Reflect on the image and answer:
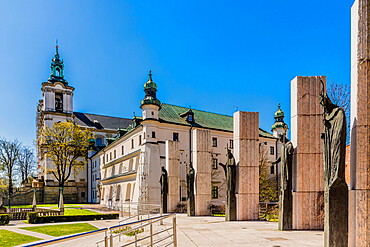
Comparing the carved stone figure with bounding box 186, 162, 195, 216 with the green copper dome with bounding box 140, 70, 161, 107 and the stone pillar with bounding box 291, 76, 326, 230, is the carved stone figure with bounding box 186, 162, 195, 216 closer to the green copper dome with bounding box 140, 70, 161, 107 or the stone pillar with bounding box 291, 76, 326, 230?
the stone pillar with bounding box 291, 76, 326, 230

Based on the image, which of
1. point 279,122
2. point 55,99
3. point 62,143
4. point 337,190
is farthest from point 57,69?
point 337,190

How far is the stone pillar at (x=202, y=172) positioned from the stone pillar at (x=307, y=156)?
8.71 metres

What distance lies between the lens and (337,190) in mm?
6605

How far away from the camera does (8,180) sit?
52.1 meters

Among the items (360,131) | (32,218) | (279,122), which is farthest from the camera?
(279,122)

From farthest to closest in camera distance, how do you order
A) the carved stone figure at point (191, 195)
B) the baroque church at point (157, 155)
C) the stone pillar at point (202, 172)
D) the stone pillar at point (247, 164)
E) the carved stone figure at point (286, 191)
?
the baroque church at point (157, 155) → the stone pillar at point (202, 172) → the carved stone figure at point (191, 195) → the stone pillar at point (247, 164) → the carved stone figure at point (286, 191)

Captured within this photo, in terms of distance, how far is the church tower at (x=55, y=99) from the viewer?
57625 mm

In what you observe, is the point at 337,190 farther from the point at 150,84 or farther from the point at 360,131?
the point at 150,84

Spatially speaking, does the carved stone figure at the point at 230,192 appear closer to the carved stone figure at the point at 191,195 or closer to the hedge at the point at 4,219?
the carved stone figure at the point at 191,195

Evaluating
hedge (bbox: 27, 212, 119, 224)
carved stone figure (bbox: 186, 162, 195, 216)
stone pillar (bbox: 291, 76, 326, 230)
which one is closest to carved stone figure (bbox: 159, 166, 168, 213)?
carved stone figure (bbox: 186, 162, 195, 216)

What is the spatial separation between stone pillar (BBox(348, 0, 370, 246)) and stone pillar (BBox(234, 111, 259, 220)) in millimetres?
7860

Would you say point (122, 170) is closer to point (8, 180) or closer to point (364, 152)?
point (8, 180)

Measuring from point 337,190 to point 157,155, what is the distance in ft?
86.1

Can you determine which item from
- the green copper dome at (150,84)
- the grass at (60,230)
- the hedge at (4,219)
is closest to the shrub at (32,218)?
the hedge at (4,219)
